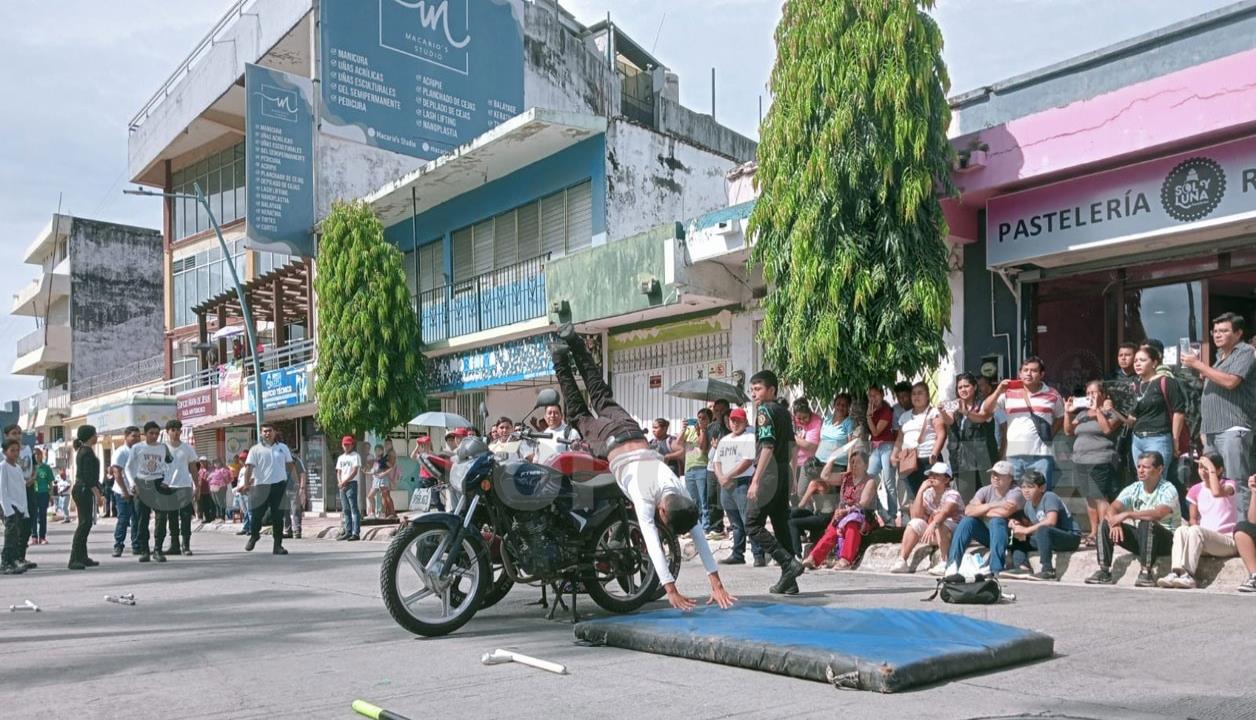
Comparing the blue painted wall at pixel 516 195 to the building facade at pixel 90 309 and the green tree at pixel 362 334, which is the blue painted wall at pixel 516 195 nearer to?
the green tree at pixel 362 334

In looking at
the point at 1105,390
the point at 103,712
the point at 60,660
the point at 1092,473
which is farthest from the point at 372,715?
the point at 1105,390

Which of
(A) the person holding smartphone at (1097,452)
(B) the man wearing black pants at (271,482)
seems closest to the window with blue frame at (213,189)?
(B) the man wearing black pants at (271,482)

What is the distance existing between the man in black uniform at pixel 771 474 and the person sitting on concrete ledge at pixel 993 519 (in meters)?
1.68

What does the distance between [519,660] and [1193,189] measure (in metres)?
8.54

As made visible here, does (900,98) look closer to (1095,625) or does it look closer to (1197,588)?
(1197,588)

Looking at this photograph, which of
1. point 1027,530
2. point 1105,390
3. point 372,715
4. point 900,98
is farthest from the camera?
point 900,98

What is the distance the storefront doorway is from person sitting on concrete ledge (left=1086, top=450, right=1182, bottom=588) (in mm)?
3522

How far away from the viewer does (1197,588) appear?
26.1 feet

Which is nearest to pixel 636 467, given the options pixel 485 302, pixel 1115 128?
pixel 1115 128

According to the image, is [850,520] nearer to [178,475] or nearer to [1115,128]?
[1115,128]

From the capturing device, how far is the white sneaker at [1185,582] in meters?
7.93

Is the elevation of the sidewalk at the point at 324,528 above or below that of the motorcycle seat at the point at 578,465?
below

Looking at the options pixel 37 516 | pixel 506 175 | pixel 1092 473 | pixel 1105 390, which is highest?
pixel 506 175

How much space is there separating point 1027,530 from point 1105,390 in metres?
1.80
